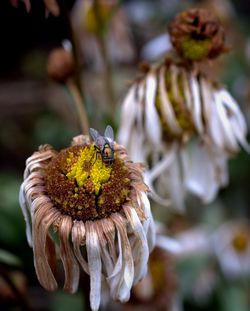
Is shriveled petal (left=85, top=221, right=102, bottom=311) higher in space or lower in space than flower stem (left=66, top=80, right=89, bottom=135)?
lower

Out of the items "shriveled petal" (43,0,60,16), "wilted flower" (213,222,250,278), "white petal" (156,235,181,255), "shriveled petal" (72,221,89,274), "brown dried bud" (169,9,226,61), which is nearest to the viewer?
"shriveled petal" (72,221,89,274)

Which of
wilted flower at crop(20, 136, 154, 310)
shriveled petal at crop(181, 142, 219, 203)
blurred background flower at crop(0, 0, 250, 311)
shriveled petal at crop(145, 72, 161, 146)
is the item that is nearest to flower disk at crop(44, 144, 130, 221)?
wilted flower at crop(20, 136, 154, 310)

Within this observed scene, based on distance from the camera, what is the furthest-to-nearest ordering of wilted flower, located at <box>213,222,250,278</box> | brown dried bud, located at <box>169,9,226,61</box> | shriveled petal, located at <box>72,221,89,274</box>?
wilted flower, located at <box>213,222,250,278</box> → brown dried bud, located at <box>169,9,226,61</box> → shriveled petal, located at <box>72,221,89,274</box>

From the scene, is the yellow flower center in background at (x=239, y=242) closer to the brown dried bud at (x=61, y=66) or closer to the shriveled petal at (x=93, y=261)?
the brown dried bud at (x=61, y=66)

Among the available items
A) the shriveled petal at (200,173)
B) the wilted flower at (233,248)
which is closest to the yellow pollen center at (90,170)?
the shriveled petal at (200,173)

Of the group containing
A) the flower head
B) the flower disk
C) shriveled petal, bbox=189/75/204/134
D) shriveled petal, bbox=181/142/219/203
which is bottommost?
the flower head

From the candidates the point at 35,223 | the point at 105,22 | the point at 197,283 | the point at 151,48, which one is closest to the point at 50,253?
the point at 35,223

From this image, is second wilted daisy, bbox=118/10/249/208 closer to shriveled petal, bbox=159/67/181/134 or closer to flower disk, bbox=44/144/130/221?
shriveled petal, bbox=159/67/181/134

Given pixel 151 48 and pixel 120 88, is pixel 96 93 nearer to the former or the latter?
pixel 120 88
